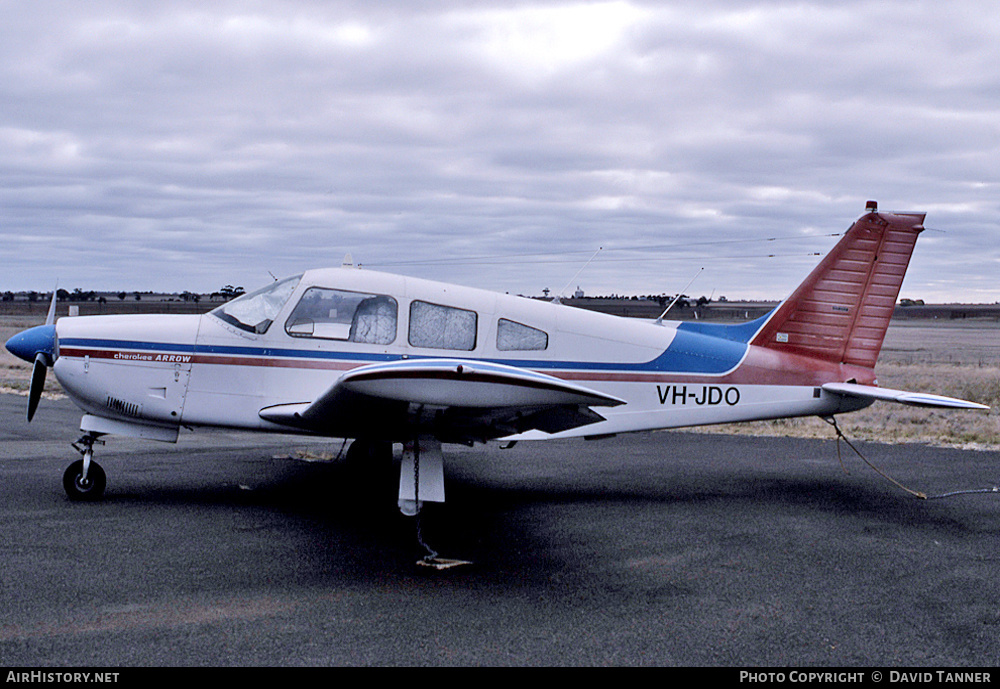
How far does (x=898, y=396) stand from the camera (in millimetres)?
7738

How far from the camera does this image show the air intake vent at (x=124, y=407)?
24.6 ft

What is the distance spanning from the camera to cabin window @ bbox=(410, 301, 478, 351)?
25.4ft

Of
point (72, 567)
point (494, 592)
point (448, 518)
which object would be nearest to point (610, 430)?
point (448, 518)

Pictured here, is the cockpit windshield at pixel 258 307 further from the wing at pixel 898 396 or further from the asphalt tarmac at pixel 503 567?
the wing at pixel 898 396

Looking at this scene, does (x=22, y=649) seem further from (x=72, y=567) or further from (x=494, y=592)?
(x=494, y=592)

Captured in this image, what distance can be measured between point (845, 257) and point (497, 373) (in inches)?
220

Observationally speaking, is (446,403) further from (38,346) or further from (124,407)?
(38,346)

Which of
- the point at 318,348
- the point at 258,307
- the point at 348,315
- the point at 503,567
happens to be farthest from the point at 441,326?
the point at 503,567

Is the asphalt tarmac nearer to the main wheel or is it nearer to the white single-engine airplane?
the main wheel

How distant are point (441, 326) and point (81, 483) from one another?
143 inches

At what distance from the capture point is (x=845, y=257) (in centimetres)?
909

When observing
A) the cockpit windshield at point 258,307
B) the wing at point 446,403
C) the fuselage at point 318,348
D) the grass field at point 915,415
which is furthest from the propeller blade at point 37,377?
the grass field at point 915,415

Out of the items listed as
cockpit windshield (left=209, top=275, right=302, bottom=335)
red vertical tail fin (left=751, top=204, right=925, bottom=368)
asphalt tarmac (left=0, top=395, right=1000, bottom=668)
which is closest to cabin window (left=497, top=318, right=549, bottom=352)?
asphalt tarmac (left=0, top=395, right=1000, bottom=668)

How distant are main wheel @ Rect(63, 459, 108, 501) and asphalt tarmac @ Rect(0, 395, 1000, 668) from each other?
13 cm
